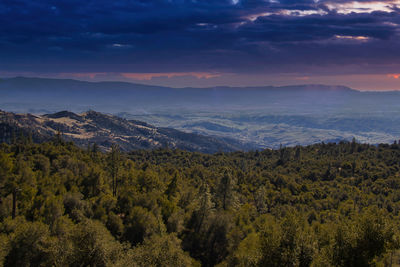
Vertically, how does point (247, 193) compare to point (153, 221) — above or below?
below

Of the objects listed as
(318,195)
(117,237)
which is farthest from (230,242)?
(318,195)

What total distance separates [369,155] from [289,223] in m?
184

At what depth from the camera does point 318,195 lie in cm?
12194

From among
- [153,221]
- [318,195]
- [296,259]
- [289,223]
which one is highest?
[289,223]

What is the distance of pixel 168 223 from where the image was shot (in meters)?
63.7

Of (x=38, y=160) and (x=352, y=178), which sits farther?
(x=352, y=178)

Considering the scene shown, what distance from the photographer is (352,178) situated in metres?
148

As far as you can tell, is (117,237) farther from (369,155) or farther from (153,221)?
(369,155)

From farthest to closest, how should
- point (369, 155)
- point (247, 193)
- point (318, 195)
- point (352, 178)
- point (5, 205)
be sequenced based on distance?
point (369, 155) < point (352, 178) < point (318, 195) < point (247, 193) < point (5, 205)

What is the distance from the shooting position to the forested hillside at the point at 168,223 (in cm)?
3453

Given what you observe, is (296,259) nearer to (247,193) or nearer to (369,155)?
(247,193)

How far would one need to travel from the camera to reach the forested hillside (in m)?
34.5

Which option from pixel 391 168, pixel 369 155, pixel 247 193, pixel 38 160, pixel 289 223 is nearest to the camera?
pixel 289 223

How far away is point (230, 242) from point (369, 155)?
6646 inches
